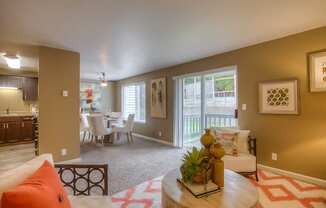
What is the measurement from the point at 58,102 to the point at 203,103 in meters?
3.35

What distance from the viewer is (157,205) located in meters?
2.20

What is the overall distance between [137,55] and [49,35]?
179 cm

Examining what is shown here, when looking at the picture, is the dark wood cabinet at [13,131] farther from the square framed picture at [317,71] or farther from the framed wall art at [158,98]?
the square framed picture at [317,71]

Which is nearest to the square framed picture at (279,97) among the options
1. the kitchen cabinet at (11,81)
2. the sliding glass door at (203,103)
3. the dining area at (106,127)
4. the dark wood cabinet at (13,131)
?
the sliding glass door at (203,103)

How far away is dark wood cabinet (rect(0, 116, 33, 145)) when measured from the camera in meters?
5.24

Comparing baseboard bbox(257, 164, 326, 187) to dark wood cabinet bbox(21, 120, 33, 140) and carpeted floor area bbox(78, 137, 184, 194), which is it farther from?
dark wood cabinet bbox(21, 120, 33, 140)

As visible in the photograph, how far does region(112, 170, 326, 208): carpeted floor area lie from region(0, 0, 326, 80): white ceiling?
239 cm

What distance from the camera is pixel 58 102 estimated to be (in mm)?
3666

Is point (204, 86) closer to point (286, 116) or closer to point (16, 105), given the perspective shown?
point (286, 116)

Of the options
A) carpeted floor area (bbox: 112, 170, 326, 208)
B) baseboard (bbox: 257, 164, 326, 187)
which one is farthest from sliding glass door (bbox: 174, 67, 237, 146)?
carpeted floor area (bbox: 112, 170, 326, 208)

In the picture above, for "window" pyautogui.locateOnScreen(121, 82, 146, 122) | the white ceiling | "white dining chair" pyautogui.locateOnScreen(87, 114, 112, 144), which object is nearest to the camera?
the white ceiling

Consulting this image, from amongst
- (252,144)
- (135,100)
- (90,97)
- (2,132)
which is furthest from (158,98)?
(2,132)

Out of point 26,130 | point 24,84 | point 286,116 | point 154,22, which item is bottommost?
point 26,130

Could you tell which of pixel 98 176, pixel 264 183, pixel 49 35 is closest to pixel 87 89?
pixel 49 35
